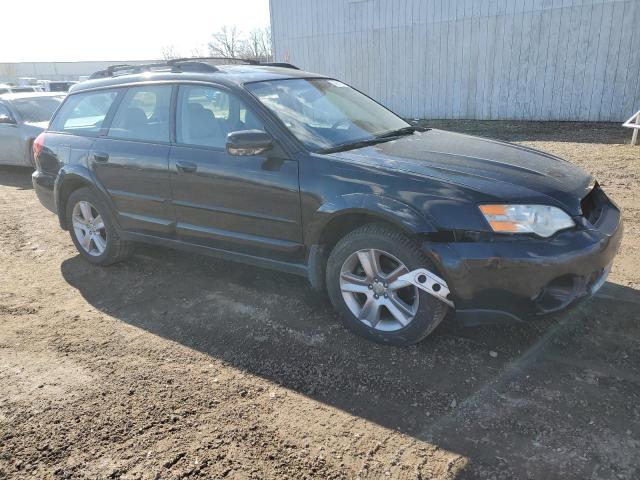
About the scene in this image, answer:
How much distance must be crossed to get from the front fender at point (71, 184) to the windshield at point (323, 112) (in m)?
1.81

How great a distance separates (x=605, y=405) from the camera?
264 cm

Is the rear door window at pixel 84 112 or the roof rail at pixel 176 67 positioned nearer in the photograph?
the roof rail at pixel 176 67

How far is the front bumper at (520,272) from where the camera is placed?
2.78 meters

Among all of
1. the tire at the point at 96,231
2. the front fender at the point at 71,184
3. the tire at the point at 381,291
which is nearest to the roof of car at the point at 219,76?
the front fender at the point at 71,184

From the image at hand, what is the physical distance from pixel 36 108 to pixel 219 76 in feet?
25.7

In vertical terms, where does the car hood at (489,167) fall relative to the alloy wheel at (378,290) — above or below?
above

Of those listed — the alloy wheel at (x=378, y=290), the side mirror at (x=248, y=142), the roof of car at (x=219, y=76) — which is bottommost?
the alloy wheel at (x=378, y=290)

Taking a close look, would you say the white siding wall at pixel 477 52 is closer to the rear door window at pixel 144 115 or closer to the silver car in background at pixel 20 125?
the silver car in background at pixel 20 125

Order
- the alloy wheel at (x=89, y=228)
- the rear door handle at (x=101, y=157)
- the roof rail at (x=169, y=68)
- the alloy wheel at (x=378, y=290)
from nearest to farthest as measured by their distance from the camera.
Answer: the alloy wheel at (x=378, y=290) → the roof rail at (x=169, y=68) → the rear door handle at (x=101, y=157) → the alloy wheel at (x=89, y=228)

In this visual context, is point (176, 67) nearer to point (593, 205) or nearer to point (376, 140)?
point (376, 140)

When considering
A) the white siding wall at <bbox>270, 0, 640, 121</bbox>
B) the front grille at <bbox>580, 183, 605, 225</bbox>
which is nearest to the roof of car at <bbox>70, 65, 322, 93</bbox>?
the front grille at <bbox>580, 183, 605, 225</bbox>

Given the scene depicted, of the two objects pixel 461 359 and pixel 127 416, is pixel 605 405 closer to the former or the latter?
pixel 461 359

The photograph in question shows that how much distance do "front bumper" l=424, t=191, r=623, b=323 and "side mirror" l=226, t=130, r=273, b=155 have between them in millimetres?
1312

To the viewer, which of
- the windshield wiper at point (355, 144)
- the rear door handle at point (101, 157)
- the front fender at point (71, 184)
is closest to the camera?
the windshield wiper at point (355, 144)
